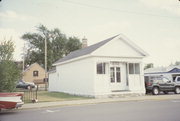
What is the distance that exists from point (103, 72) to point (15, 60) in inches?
331

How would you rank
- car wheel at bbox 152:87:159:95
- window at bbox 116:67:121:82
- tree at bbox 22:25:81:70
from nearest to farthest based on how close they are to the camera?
window at bbox 116:67:121:82
car wheel at bbox 152:87:159:95
tree at bbox 22:25:81:70

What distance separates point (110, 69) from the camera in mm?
21562

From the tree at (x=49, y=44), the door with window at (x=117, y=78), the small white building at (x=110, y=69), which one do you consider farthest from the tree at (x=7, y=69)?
the tree at (x=49, y=44)

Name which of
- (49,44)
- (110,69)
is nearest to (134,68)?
(110,69)

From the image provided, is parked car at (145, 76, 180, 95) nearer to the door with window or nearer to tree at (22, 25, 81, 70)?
the door with window

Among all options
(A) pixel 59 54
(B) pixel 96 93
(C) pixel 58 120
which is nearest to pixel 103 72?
(B) pixel 96 93

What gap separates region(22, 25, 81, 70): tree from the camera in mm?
66500

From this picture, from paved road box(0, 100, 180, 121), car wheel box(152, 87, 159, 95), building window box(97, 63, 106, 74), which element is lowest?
paved road box(0, 100, 180, 121)

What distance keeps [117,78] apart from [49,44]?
4944 cm

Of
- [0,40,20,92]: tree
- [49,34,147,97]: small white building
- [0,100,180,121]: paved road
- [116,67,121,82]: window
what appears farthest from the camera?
[116,67,121,82]: window

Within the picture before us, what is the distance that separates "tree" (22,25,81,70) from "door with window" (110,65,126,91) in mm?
44075

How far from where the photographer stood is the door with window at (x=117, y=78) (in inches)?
845

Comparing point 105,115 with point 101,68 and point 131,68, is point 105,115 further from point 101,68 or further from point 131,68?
point 131,68

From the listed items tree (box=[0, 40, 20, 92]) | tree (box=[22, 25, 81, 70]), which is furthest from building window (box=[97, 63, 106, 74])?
tree (box=[22, 25, 81, 70])
